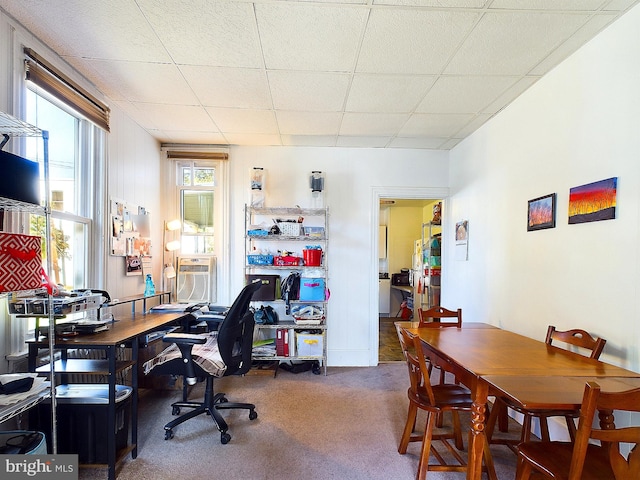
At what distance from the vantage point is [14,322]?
198 centimetres

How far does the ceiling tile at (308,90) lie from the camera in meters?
2.49

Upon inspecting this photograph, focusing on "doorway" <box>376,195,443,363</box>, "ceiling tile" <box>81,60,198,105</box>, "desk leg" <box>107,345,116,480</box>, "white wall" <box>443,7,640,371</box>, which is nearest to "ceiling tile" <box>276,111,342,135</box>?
"ceiling tile" <box>81,60,198,105</box>

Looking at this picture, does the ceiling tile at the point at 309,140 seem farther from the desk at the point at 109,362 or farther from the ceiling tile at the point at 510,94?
the desk at the point at 109,362

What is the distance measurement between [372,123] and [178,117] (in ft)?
6.22

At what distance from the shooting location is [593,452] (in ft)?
4.73

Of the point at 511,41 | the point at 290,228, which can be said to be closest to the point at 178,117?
the point at 290,228

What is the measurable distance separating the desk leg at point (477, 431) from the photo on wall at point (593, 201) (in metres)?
1.23

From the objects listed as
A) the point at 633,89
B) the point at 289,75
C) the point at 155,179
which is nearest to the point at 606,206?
the point at 633,89

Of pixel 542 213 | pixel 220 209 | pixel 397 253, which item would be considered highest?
pixel 220 209

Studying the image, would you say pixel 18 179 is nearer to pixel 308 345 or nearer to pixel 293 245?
pixel 293 245

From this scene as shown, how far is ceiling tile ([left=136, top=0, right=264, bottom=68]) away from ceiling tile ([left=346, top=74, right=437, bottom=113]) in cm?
81

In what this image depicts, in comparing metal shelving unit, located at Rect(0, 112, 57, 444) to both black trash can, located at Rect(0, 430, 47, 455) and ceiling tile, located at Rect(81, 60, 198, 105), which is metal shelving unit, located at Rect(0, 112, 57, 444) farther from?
ceiling tile, located at Rect(81, 60, 198, 105)

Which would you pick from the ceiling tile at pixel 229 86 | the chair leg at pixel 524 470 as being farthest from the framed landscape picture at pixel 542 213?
the ceiling tile at pixel 229 86

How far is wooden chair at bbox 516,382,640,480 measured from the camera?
3.65ft
